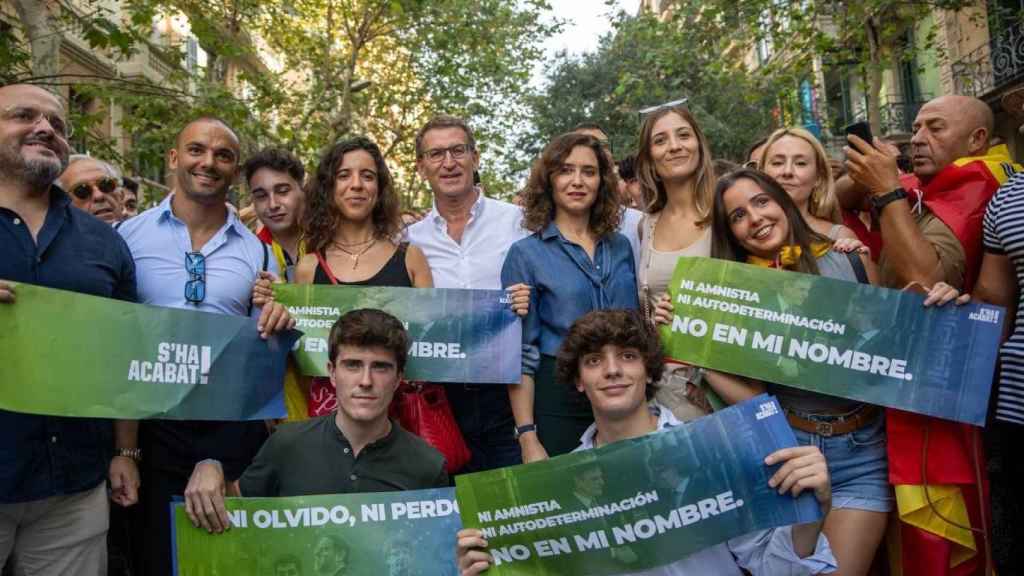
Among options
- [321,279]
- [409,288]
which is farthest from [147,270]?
[409,288]

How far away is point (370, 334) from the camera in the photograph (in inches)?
152

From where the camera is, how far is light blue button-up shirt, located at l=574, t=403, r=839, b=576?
3.07 m

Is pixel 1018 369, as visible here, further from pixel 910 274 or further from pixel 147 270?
pixel 147 270

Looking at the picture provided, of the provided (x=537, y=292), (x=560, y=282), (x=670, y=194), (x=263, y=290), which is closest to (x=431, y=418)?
(x=537, y=292)

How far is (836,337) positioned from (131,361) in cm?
297

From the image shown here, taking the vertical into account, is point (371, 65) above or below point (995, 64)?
above

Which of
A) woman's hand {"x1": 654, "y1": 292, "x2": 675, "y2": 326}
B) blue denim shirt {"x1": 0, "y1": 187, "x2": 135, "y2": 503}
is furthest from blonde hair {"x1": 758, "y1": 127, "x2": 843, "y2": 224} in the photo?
blue denim shirt {"x1": 0, "y1": 187, "x2": 135, "y2": 503}

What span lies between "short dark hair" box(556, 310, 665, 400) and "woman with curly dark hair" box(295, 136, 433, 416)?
3.95 feet

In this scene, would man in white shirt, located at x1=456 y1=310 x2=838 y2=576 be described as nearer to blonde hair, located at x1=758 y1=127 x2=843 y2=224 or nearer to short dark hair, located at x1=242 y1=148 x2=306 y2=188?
blonde hair, located at x1=758 y1=127 x2=843 y2=224

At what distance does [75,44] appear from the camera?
1898 centimetres

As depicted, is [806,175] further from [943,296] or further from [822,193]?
[943,296]

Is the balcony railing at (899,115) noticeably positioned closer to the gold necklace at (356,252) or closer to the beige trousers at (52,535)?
the gold necklace at (356,252)

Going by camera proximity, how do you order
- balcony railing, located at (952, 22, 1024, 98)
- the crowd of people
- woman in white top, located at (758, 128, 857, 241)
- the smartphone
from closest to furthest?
the crowd of people, the smartphone, woman in white top, located at (758, 128, 857, 241), balcony railing, located at (952, 22, 1024, 98)

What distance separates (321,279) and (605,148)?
5.47 feet
